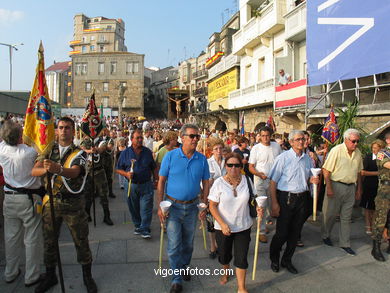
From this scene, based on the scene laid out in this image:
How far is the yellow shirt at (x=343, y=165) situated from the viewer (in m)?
4.72

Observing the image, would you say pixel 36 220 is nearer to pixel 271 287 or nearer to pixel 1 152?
pixel 1 152

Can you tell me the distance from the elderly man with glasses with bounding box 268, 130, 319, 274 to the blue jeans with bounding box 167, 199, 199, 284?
116cm

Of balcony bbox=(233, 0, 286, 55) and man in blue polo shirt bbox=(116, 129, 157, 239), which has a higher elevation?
balcony bbox=(233, 0, 286, 55)

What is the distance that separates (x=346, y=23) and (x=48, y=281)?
385 inches

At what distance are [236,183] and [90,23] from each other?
82101mm

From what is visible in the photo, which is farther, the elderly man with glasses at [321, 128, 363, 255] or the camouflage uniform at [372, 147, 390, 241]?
the elderly man with glasses at [321, 128, 363, 255]

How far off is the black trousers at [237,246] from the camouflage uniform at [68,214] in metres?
1.53

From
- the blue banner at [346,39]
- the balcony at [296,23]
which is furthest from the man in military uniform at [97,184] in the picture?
the balcony at [296,23]

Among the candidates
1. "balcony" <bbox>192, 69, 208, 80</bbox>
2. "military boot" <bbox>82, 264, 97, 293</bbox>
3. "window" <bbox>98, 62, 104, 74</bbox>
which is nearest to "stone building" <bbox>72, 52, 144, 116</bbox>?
"window" <bbox>98, 62, 104, 74</bbox>

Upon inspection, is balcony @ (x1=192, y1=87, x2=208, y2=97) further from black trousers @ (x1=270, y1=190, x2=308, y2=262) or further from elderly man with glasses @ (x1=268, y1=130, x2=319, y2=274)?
black trousers @ (x1=270, y1=190, x2=308, y2=262)

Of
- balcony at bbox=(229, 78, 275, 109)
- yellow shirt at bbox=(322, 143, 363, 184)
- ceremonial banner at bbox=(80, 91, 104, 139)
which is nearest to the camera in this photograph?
yellow shirt at bbox=(322, 143, 363, 184)

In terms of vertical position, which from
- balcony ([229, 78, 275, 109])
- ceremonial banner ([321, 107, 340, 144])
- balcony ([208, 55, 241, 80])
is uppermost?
balcony ([208, 55, 241, 80])

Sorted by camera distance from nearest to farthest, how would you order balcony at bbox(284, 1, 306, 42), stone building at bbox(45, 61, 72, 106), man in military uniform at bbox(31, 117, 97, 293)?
man in military uniform at bbox(31, 117, 97, 293)
balcony at bbox(284, 1, 306, 42)
stone building at bbox(45, 61, 72, 106)

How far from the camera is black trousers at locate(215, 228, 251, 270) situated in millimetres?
3365
